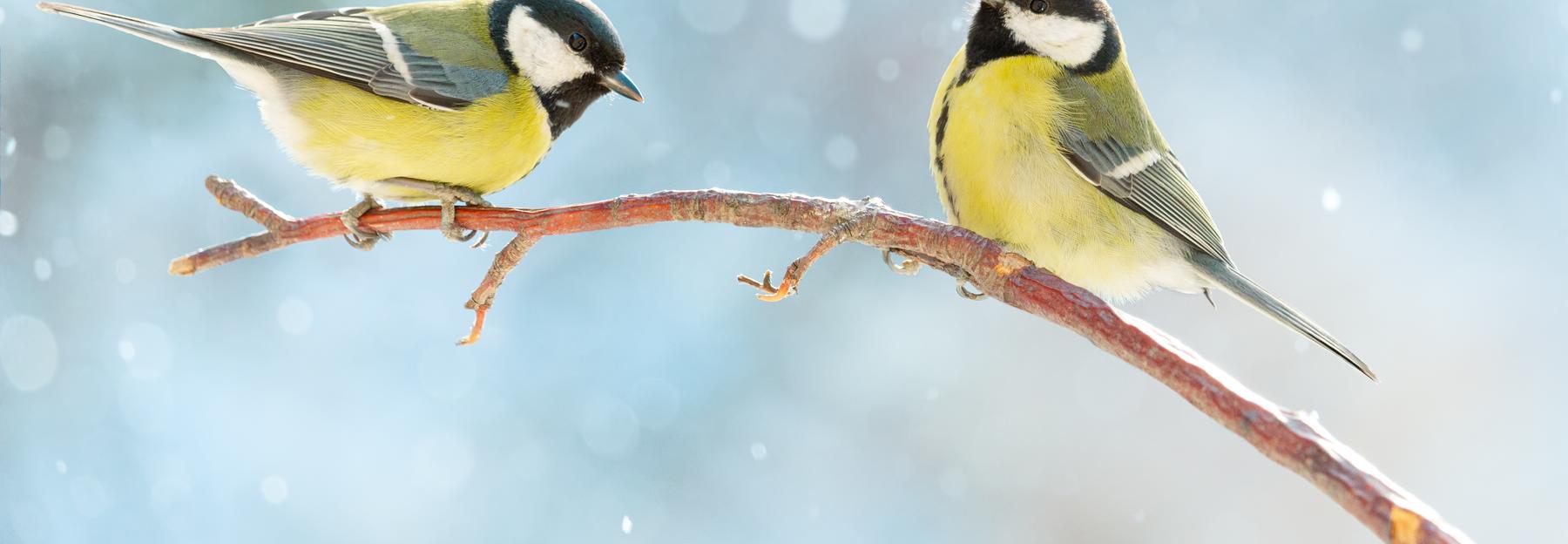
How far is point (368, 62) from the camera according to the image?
1.19 m

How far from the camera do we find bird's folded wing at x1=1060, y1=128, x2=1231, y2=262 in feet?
3.87

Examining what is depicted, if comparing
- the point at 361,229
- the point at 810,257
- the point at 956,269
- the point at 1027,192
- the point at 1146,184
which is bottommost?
the point at 361,229

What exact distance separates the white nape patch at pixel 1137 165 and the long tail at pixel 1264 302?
12cm

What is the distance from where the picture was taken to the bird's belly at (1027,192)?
112 cm

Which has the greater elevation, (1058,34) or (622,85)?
(1058,34)

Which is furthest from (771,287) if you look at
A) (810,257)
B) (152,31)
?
(152,31)

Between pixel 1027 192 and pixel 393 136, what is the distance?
703 mm

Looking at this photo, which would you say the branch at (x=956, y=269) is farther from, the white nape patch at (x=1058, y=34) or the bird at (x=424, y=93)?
the white nape patch at (x=1058, y=34)

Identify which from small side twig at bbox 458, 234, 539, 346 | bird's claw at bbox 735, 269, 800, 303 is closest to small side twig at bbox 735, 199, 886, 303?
bird's claw at bbox 735, 269, 800, 303

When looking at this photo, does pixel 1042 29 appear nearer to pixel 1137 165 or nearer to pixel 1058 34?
pixel 1058 34

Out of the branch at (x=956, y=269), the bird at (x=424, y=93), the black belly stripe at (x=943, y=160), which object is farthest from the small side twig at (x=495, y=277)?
the black belly stripe at (x=943, y=160)

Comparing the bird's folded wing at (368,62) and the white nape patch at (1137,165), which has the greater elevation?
the white nape patch at (1137,165)

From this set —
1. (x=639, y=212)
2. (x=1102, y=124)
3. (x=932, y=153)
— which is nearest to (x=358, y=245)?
(x=639, y=212)

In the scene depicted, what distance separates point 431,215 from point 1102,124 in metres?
0.77
